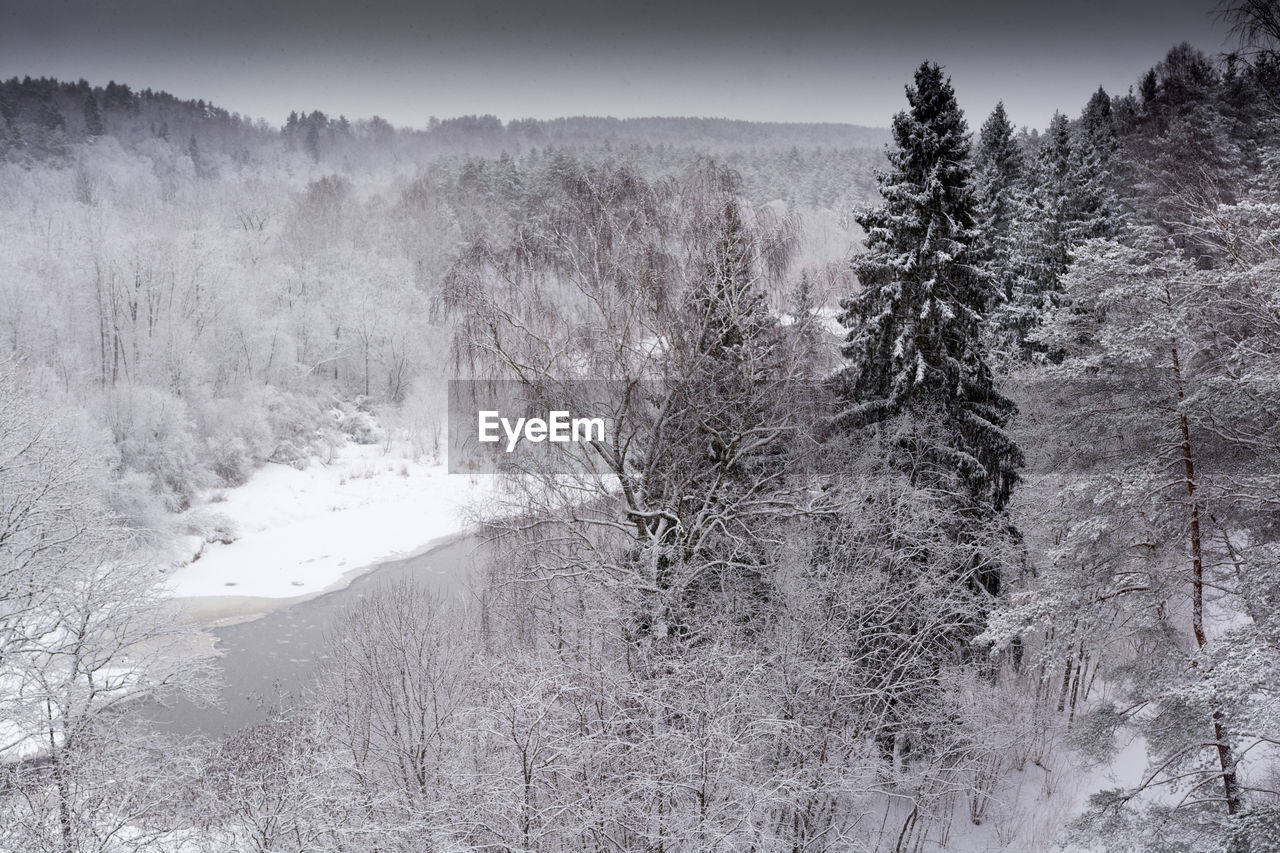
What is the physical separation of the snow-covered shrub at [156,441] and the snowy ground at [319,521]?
41.3 inches

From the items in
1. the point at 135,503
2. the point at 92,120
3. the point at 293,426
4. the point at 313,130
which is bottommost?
the point at 135,503

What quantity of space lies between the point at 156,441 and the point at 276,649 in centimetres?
1310

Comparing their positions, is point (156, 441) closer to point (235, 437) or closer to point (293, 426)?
point (235, 437)

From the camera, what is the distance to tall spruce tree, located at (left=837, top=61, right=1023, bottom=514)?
11.1m

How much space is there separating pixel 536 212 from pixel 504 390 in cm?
435

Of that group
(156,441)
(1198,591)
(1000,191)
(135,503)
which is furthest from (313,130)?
(1198,591)

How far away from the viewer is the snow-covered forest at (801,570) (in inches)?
309

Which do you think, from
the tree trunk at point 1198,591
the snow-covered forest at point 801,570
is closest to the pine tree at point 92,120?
the snow-covered forest at point 801,570

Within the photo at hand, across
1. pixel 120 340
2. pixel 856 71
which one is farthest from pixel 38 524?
→ pixel 856 71

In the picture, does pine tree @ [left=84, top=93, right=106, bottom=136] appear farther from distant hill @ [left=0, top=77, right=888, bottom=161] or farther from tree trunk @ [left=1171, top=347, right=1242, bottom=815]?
tree trunk @ [left=1171, top=347, right=1242, bottom=815]

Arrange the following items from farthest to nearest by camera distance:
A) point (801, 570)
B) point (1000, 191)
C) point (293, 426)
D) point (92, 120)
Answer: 1. point (92, 120)
2. point (293, 426)
3. point (1000, 191)
4. point (801, 570)

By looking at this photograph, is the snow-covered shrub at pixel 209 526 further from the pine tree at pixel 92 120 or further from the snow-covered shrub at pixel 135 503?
the pine tree at pixel 92 120

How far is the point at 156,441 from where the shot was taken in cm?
2723

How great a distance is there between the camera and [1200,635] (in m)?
7.79
